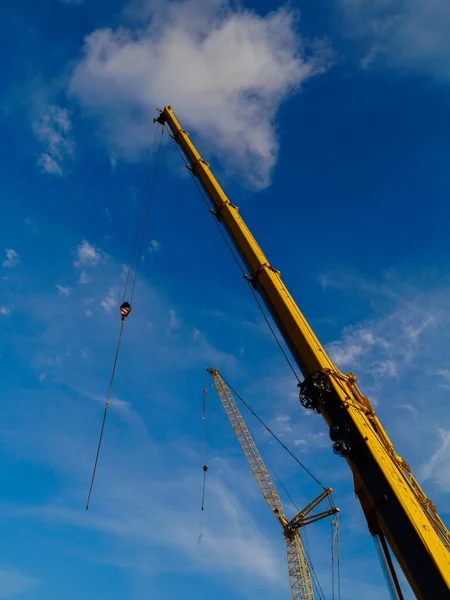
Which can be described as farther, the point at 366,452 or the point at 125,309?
the point at 125,309

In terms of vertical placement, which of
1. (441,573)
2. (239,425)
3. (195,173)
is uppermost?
(239,425)

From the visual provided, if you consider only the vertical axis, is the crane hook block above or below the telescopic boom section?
above

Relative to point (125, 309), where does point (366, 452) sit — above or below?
below

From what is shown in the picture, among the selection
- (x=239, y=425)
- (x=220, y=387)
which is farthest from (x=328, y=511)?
(x=220, y=387)

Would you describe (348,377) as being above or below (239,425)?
below

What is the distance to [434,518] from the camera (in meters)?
14.4

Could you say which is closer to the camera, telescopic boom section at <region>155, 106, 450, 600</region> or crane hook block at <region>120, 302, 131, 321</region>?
telescopic boom section at <region>155, 106, 450, 600</region>

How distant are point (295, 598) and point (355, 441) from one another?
153 feet

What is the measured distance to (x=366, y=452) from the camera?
13008mm

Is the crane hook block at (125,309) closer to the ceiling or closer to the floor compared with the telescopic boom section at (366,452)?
closer to the ceiling

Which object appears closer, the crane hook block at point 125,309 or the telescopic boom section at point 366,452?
the telescopic boom section at point 366,452

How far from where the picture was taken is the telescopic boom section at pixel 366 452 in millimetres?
10938

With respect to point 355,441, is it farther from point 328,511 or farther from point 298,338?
point 328,511

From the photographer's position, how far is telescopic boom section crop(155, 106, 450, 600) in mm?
10938
